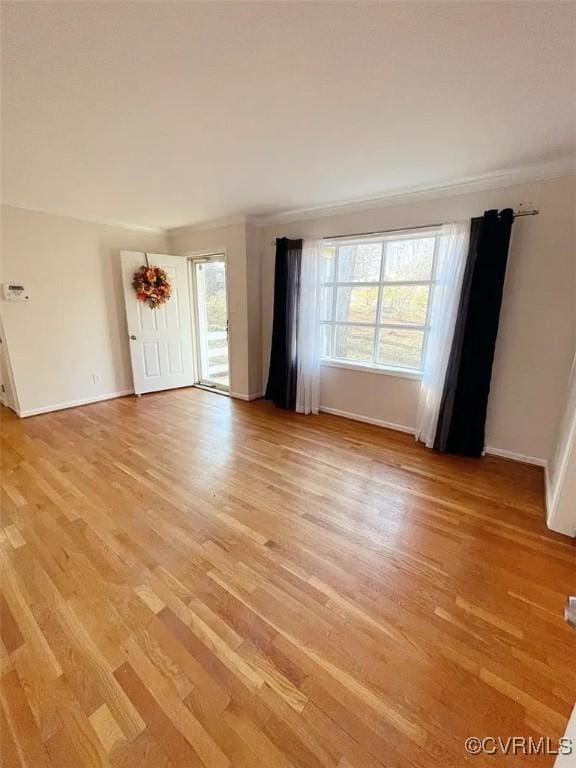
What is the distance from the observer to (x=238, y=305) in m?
4.12

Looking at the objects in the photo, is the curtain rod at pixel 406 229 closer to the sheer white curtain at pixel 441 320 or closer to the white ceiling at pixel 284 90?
the sheer white curtain at pixel 441 320

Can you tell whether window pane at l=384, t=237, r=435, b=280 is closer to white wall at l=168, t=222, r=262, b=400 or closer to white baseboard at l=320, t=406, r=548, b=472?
white baseboard at l=320, t=406, r=548, b=472

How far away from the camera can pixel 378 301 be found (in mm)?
3369

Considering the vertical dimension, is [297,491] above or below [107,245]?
below

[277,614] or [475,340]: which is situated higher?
[475,340]

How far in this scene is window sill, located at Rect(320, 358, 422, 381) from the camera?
3227mm

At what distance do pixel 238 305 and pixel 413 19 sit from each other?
321 cm

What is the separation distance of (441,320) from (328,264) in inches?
58.3

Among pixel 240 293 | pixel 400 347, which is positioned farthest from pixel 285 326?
pixel 400 347

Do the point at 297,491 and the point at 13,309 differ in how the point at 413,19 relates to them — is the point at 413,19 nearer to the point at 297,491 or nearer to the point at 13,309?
the point at 297,491

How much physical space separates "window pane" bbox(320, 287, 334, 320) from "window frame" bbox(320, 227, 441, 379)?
33 millimetres

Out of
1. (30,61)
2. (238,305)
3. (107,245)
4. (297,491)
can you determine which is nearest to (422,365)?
(297,491)

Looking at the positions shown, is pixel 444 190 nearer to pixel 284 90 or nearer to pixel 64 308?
pixel 284 90

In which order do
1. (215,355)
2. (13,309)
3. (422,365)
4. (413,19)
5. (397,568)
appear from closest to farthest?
1. (413,19)
2. (397,568)
3. (422,365)
4. (13,309)
5. (215,355)
